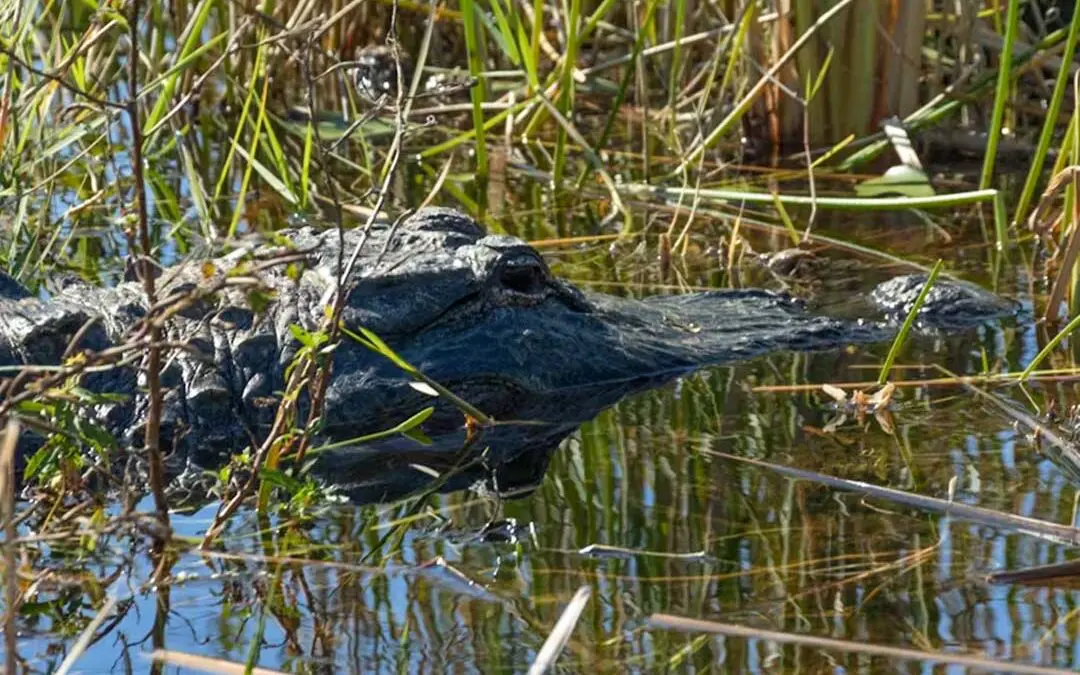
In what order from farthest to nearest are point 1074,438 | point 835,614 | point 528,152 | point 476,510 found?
point 528,152 → point 1074,438 → point 476,510 → point 835,614

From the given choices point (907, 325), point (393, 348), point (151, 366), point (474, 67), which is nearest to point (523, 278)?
point (393, 348)

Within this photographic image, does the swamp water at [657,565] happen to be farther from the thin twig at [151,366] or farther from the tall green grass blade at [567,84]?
the tall green grass blade at [567,84]

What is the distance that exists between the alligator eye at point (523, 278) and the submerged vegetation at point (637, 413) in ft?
0.86

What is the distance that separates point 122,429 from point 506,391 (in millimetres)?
928

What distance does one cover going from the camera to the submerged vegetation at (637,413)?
293 centimetres

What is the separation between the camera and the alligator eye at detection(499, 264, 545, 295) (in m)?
4.41

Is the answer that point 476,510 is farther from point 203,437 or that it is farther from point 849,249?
point 849,249

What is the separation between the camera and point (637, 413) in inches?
171

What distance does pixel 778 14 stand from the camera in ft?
21.0

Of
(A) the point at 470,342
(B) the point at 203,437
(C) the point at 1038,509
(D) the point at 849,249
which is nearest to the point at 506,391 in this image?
(A) the point at 470,342

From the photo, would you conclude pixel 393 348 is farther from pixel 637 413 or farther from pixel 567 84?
pixel 567 84

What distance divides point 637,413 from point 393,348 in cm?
62

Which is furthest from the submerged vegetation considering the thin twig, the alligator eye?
the alligator eye

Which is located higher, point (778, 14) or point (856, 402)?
point (778, 14)
